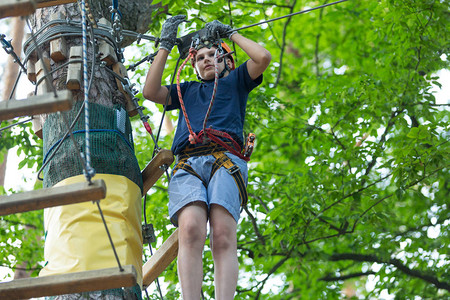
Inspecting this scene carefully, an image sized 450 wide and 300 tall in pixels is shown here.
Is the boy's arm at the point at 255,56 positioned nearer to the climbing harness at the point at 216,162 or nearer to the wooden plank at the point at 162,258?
the climbing harness at the point at 216,162

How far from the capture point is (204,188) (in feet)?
11.4

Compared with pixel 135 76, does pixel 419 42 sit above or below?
below

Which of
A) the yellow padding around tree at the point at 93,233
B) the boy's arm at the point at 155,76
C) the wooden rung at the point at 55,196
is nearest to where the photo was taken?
the wooden rung at the point at 55,196

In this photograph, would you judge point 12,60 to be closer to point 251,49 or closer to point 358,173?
point 358,173

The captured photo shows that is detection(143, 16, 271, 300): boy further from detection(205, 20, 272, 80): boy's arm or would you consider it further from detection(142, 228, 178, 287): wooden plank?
detection(142, 228, 178, 287): wooden plank

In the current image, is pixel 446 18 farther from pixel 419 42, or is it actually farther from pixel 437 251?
pixel 437 251

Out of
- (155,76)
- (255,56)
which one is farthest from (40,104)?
(255,56)

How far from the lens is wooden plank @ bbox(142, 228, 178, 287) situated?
3598mm

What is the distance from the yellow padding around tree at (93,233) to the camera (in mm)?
3023

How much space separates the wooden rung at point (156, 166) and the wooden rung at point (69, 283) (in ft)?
3.62

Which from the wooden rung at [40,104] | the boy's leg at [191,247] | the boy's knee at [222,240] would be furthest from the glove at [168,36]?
the wooden rung at [40,104]

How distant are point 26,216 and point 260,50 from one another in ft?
20.4

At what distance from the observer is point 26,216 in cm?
890

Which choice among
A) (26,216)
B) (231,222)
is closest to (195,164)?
(231,222)
